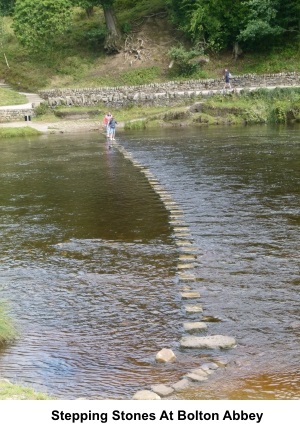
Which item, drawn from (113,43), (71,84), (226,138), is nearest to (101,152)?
(226,138)

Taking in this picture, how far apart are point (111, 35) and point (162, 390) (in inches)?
2363

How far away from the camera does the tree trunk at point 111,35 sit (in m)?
65.4

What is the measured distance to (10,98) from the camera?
57125 millimetres

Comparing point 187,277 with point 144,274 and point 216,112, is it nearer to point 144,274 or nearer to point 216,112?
point 144,274

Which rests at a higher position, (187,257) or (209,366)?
(187,257)

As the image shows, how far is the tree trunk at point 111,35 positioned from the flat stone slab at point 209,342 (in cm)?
5781

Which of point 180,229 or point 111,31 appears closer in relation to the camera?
point 180,229

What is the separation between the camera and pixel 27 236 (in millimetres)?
17875

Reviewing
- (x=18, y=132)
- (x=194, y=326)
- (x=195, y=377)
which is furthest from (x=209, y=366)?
(x=18, y=132)

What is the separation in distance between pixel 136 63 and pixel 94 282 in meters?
52.0

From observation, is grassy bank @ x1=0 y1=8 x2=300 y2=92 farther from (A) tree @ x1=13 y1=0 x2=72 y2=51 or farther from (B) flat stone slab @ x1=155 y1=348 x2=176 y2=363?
(B) flat stone slab @ x1=155 y1=348 x2=176 y2=363

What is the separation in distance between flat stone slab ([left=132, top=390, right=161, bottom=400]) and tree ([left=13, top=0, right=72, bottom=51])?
57.1 meters

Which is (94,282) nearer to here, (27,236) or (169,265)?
(169,265)

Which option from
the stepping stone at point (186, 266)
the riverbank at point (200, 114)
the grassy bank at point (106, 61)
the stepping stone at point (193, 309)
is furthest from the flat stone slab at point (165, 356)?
the grassy bank at point (106, 61)
